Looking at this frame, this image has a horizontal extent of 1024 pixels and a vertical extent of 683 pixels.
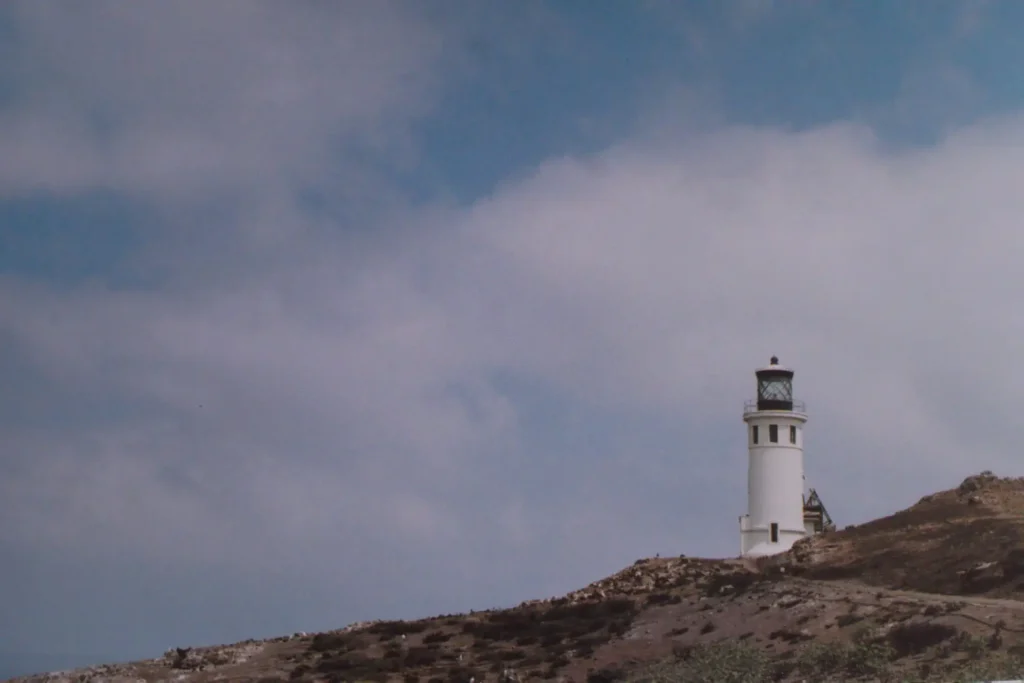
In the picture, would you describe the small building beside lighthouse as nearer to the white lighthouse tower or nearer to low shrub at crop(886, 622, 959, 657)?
the white lighthouse tower

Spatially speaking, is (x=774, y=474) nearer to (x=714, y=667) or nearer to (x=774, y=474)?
(x=774, y=474)

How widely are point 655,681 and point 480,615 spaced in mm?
17812

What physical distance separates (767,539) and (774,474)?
3249 mm

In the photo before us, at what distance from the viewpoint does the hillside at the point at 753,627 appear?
34062 mm

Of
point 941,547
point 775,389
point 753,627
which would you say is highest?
point 775,389

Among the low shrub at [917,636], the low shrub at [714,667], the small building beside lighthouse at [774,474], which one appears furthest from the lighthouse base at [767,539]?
the low shrub at [917,636]

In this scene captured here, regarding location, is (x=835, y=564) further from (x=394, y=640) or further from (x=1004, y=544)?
(x=394, y=640)

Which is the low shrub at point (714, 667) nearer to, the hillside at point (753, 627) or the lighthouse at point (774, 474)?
the hillside at point (753, 627)

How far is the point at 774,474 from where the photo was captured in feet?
189

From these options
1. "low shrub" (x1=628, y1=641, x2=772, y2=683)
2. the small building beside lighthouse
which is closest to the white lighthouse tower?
the small building beside lighthouse

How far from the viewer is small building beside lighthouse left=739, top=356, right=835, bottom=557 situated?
57.3m

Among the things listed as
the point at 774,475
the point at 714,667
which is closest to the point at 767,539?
the point at 774,475

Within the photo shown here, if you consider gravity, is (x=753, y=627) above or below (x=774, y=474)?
below

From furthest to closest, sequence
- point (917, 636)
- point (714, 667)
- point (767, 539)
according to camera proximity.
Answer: point (767, 539)
point (714, 667)
point (917, 636)
